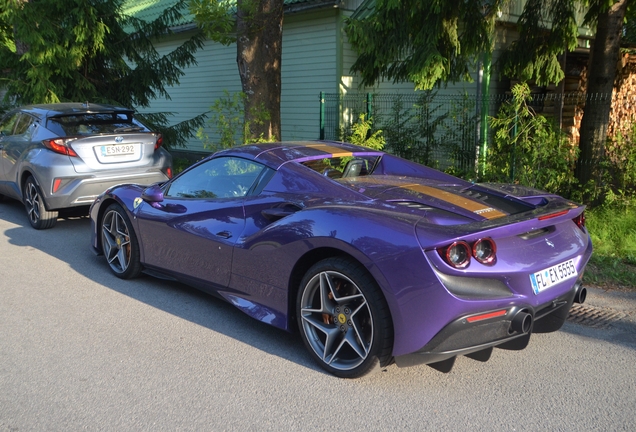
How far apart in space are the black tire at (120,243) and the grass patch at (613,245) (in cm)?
436

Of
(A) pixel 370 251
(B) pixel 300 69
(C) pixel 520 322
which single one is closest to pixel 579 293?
(C) pixel 520 322

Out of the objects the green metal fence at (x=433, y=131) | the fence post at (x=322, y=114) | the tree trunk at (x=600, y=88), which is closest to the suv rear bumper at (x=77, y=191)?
the green metal fence at (x=433, y=131)

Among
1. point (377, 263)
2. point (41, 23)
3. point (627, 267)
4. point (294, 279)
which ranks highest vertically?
point (41, 23)

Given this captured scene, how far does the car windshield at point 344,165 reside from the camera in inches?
189

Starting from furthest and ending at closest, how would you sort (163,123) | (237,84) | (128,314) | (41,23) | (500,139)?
1. (237,84)
2. (163,123)
3. (41,23)
4. (500,139)
5. (128,314)

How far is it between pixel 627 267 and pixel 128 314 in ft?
16.1

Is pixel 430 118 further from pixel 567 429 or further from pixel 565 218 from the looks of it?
pixel 567 429

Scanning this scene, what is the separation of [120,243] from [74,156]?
2555mm

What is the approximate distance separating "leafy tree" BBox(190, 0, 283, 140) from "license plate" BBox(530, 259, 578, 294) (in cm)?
699

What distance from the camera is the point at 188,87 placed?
1945 centimetres

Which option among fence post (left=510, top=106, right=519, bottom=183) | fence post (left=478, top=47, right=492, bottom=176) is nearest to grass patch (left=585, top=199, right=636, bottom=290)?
fence post (left=510, top=106, right=519, bottom=183)

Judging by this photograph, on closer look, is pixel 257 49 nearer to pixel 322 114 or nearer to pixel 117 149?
pixel 322 114

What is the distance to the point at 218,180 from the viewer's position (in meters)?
5.20

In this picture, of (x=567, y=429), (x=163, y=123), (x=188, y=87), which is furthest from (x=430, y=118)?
(x=188, y=87)
